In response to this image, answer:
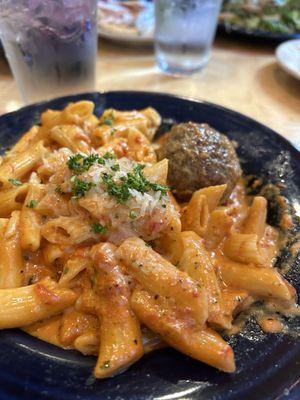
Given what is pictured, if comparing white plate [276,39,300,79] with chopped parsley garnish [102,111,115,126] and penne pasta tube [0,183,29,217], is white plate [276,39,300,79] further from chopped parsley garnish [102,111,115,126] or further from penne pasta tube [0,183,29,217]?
penne pasta tube [0,183,29,217]

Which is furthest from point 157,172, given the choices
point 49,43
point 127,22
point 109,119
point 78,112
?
point 127,22

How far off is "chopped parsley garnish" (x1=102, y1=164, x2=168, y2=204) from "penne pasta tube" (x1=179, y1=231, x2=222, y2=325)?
0.20 meters

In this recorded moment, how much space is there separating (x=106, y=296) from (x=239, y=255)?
0.51 m

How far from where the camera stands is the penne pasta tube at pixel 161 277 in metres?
1.17

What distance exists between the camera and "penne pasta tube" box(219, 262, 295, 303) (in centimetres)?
131

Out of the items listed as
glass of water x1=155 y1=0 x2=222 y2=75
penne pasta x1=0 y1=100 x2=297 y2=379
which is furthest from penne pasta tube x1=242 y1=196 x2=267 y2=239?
glass of water x1=155 y1=0 x2=222 y2=75

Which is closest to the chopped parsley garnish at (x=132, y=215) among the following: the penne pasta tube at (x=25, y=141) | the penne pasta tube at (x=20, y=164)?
the penne pasta tube at (x=20, y=164)

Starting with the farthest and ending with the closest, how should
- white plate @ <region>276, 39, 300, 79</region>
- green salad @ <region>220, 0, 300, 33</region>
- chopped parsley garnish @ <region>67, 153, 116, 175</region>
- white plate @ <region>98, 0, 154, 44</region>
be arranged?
1. green salad @ <region>220, 0, 300, 33</region>
2. white plate @ <region>98, 0, 154, 44</region>
3. white plate @ <region>276, 39, 300, 79</region>
4. chopped parsley garnish @ <region>67, 153, 116, 175</region>

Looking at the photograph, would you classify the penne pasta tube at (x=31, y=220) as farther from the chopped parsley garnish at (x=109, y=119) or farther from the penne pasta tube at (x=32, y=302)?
the chopped parsley garnish at (x=109, y=119)

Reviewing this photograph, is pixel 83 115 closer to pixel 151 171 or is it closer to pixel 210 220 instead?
pixel 151 171

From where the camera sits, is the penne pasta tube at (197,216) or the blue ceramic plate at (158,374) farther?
the penne pasta tube at (197,216)

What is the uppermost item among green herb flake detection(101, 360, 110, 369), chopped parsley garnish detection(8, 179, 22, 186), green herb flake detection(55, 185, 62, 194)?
green herb flake detection(55, 185, 62, 194)

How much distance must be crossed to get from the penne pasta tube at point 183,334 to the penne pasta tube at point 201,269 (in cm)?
7

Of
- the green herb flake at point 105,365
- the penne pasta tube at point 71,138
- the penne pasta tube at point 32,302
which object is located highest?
the penne pasta tube at point 71,138
